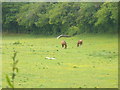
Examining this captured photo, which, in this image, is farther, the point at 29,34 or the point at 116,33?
the point at 29,34

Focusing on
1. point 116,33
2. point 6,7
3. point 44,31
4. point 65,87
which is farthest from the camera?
point 6,7

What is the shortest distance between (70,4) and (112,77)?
23.9m

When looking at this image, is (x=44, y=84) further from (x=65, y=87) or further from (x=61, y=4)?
(x=61, y=4)

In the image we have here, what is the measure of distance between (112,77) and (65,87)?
207cm

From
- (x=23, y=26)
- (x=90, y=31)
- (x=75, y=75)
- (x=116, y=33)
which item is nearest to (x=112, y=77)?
(x=75, y=75)

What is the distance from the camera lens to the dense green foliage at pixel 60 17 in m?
30.2

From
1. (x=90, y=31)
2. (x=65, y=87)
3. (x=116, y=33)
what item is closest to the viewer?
(x=65, y=87)

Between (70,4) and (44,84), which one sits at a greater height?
(70,4)

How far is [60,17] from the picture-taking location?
1353 inches

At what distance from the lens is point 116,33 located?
96.1 feet

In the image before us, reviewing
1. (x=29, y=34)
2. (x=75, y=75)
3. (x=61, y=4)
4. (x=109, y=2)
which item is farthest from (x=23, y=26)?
(x=75, y=75)

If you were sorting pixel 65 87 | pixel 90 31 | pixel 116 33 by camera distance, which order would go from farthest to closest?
pixel 90 31 → pixel 116 33 → pixel 65 87

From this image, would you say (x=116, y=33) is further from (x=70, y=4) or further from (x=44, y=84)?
(x=44, y=84)

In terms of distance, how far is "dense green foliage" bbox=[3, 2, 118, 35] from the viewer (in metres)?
30.2
